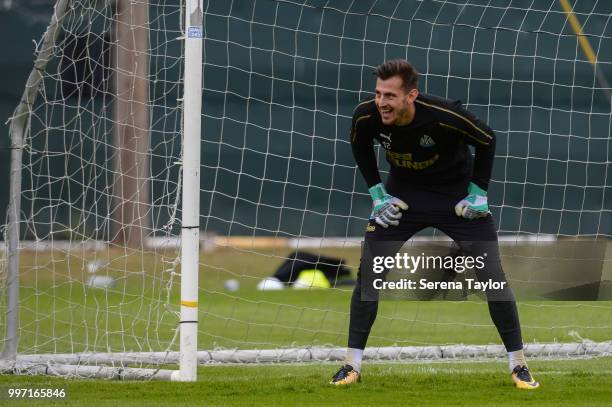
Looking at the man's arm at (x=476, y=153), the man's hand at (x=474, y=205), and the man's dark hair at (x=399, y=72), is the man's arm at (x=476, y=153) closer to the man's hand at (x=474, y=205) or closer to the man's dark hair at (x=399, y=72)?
the man's hand at (x=474, y=205)

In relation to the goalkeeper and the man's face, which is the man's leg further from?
the man's face

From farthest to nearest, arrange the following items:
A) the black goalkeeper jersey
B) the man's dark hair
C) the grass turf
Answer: the black goalkeeper jersey < the man's dark hair < the grass turf

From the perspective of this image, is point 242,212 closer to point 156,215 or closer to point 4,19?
point 156,215

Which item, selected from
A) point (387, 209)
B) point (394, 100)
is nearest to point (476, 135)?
point (394, 100)

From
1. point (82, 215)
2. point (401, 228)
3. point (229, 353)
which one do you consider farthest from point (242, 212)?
point (401, 228)

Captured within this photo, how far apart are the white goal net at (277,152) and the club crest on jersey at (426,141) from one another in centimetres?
177

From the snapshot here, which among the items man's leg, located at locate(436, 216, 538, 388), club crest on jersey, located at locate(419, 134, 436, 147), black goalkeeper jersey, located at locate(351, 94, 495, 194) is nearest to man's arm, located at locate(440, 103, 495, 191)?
black goalkeeper jersey, located at locate(351, 94, 495, 194)

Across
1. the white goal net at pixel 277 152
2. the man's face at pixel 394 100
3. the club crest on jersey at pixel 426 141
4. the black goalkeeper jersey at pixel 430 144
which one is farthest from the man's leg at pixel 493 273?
the white goal net at pixel 277 152

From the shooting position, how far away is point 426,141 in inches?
245

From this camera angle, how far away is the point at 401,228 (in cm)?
645

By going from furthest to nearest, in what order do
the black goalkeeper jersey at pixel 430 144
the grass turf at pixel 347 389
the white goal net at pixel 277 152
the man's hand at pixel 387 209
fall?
the white goal net at pixel 277 152 → the man's hand at pixel 387 209 → the black goalkeeper jersey at pixel 430 144 → the grass turf at pixel 347 389

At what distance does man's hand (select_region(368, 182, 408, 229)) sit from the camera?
6.39 meters

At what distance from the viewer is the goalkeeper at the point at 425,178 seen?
Result: 618 cm

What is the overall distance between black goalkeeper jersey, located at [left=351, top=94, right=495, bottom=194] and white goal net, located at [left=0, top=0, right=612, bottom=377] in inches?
56.2
